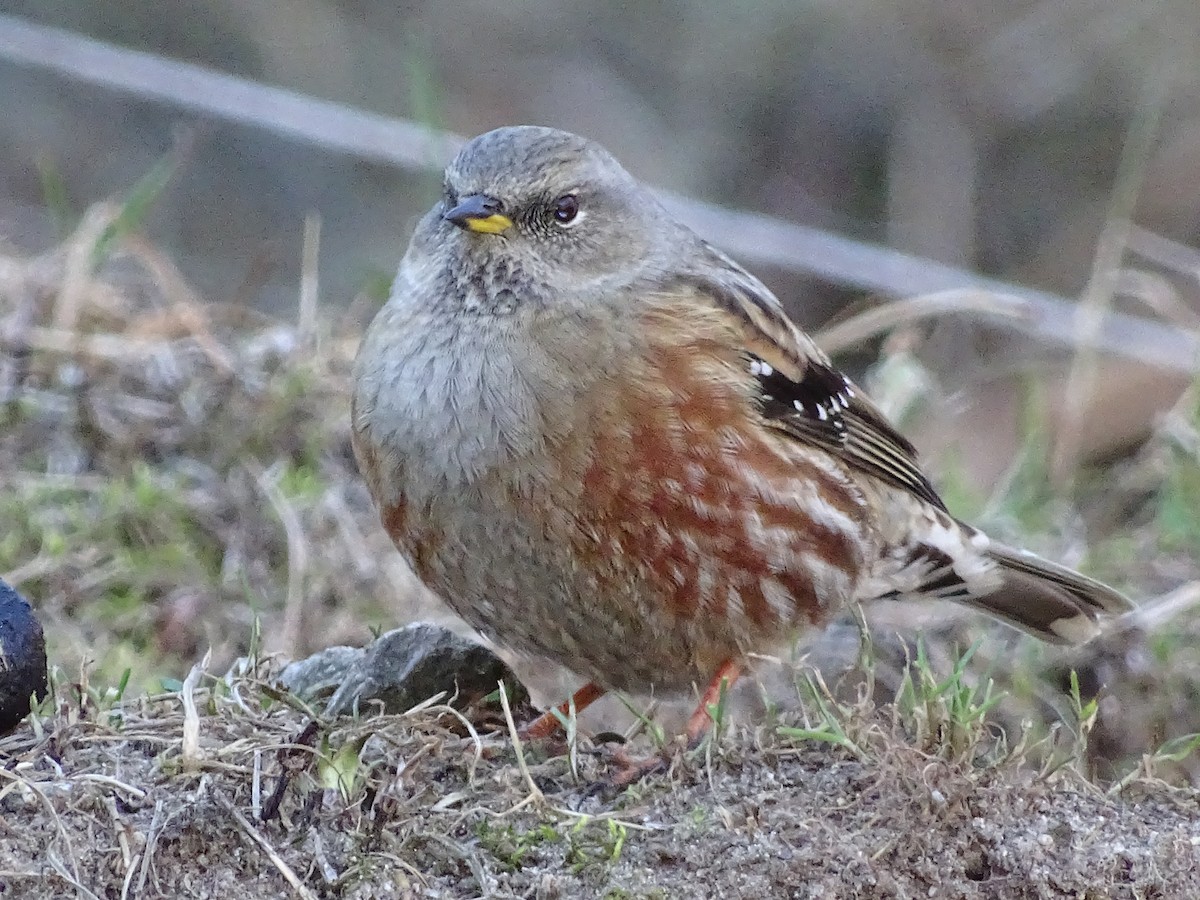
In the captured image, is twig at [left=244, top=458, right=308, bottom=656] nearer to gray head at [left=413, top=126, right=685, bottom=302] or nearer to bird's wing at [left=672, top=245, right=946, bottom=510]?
gray head at [left=413, top=126, right=685, bottom=302]

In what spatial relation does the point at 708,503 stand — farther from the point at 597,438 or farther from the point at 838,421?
the point at 838,421

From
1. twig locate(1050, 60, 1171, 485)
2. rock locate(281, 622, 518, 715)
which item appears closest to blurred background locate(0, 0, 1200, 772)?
twig locate(1050, 60, 1171, 485)

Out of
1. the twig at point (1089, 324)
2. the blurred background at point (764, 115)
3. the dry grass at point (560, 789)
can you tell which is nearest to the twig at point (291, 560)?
the dry grass at point (560, 789)

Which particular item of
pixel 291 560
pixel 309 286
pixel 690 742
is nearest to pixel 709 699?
pixel 690 742

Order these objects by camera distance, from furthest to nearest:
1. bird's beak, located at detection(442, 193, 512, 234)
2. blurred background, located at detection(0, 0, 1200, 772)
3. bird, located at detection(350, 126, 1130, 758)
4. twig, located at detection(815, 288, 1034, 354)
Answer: blurred background, located at detection(0, 0, 1200, 772) < twig, located at detection(815, 288, 1034, 354) < bird's beak, located at detection(442, 193, 512, 234) < bird, located at detection(350, 126, 1130, 758)

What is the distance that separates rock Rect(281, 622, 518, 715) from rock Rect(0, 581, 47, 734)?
0.60 m

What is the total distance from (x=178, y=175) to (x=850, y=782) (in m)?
6.97

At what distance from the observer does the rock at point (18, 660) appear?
307 centimetres

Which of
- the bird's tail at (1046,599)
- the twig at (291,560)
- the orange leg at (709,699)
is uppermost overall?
the bird's tail at (1046,599)

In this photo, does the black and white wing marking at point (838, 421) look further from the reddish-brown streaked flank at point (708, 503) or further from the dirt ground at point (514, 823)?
the dirt ground at point (514, 823)

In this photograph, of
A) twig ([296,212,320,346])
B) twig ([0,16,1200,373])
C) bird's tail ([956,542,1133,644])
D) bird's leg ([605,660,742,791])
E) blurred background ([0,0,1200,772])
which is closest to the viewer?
bird's leg ([605,660,742,791])

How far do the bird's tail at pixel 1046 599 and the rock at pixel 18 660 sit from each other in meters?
2.73

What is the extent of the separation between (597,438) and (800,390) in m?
0.83

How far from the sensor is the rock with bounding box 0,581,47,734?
3.07 metres
